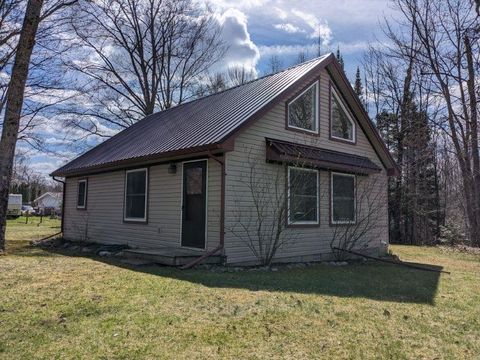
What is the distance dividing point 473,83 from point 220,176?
13.4 meters

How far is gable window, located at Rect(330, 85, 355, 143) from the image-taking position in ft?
38.8

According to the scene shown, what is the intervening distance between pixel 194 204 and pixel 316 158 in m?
3.19

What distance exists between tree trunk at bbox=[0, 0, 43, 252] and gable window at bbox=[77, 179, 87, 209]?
409 cm

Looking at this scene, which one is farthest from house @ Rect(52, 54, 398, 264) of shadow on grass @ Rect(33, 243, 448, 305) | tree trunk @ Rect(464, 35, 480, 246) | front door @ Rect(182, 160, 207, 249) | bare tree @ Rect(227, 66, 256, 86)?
bare tree @ Rect(227, 66, 256, 86)

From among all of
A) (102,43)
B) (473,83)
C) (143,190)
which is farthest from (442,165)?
(102,43)

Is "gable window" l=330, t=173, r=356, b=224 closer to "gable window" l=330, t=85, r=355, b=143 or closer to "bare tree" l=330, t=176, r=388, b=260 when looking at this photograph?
"bare tree" l=330, t=176, r=388, b=260

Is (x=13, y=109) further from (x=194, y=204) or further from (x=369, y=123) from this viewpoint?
(x=369, y=123)

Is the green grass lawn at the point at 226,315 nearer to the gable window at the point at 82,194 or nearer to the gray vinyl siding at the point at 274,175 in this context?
the gray vinyl siding at the point at 274,175

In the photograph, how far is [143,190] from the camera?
11.0 metres

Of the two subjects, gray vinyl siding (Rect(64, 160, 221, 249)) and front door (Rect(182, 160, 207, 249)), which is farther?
front door (Rect(182, 160, 207, 249))

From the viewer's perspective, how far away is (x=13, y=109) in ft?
32.9

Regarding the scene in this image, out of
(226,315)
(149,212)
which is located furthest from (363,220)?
(226,315)

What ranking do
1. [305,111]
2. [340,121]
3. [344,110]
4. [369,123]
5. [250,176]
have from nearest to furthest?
[250,176] < [305,111] < [340,121] < [344,110] < [369,123]

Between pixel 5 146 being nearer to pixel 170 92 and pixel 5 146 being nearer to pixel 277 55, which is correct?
pixel 170 92
